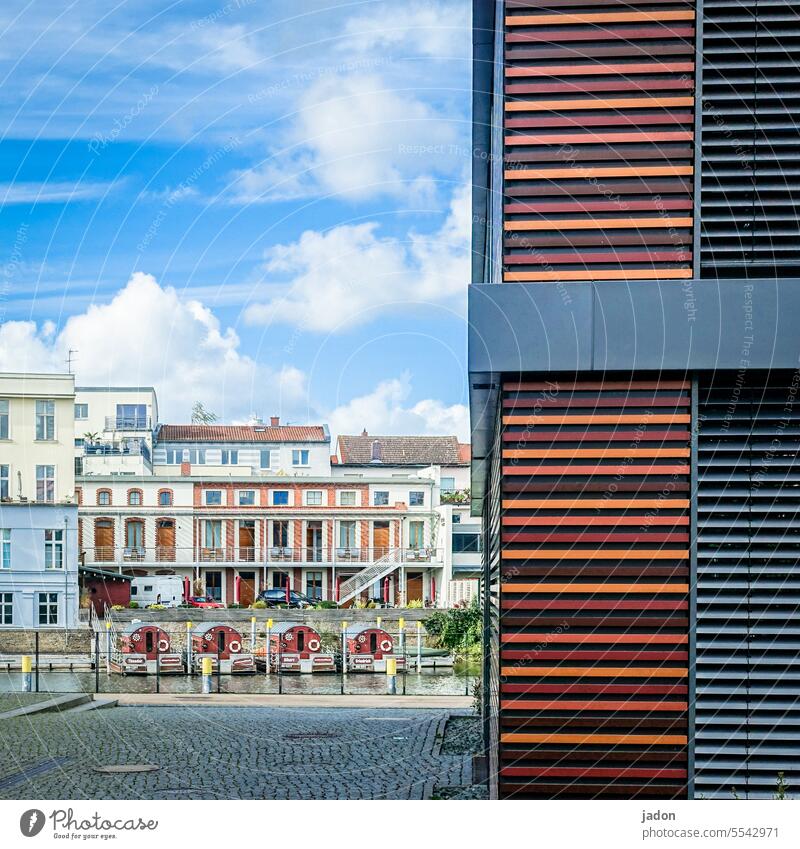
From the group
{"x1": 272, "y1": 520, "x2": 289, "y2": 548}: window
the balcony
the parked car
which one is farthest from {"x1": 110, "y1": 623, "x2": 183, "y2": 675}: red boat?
the balcony

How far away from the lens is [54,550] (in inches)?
958

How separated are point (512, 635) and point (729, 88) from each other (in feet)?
7.61

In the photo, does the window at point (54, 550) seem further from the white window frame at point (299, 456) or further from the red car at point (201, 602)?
the white window frame at point (299, 456)

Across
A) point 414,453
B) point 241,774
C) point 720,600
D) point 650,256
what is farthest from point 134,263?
point 414,453

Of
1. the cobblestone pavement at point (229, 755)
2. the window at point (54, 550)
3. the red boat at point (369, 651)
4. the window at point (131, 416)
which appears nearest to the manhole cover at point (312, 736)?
the cobblestone pavement at point (229, 755)

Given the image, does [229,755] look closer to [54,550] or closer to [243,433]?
[54,550]

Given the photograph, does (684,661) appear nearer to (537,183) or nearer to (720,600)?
(720,600)

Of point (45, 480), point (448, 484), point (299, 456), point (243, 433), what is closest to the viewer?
point (45, 480)

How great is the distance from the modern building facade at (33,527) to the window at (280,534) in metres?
6.89

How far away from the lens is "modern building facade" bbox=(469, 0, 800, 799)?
4773 mm

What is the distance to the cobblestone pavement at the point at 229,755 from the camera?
7.39m

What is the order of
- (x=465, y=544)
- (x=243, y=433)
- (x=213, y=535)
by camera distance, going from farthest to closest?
(x=243, y=433)
(x=213, y=535)
(x=465, y=544)

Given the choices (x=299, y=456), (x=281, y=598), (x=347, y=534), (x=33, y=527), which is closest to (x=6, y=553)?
(x=33, y=527)

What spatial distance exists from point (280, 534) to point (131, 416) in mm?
7403
